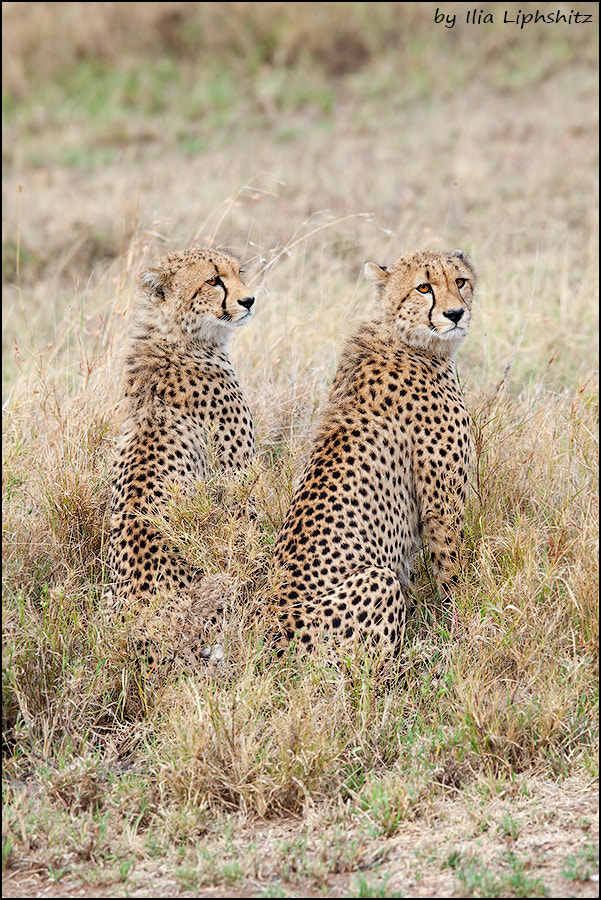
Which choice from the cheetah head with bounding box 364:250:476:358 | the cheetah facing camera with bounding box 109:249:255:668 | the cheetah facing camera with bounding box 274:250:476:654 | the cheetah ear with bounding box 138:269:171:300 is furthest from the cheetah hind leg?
the cheetah ear with bounding box 138:269:171:300

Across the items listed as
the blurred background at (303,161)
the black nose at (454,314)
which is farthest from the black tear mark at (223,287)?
the black nose at (454,314)

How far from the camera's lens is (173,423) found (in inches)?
157

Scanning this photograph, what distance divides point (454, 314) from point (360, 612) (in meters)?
1.13

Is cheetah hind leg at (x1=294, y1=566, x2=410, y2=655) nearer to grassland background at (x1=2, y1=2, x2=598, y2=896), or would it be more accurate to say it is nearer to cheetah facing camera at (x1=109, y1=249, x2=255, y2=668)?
grassland background at (x1=2, y1=2, x2=598, y2=896)

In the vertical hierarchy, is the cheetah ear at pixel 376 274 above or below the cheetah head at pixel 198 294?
above

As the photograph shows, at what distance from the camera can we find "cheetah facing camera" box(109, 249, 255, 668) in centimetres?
357

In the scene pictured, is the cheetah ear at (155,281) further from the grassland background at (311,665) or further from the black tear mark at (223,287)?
the grassland background at (311,665)

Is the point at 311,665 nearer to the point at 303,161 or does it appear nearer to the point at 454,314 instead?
the point at 454,314

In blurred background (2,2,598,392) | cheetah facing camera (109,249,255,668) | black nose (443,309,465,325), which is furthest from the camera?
blurred background (2,2,598,392)

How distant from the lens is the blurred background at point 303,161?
20.1ft

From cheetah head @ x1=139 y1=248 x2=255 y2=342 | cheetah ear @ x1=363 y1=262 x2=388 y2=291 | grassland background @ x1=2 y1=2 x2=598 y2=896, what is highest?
cheetah ear @ x1=363 y1=262 x2=388 y2=291

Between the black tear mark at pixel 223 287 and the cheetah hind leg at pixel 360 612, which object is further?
the black tear mark at pixel 223 287

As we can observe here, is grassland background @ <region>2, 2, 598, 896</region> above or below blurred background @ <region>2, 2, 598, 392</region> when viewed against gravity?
below

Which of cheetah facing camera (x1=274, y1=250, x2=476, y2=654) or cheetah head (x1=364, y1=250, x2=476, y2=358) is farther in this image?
cheetah head (x1=364, y1=250, x2=476, y2=358)
